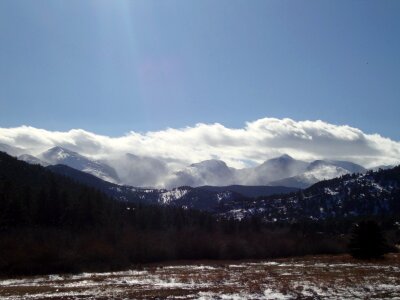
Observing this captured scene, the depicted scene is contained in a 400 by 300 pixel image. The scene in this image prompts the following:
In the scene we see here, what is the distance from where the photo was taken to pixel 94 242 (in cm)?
9881

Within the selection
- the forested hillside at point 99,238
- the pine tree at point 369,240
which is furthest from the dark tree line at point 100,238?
the pine tree at point 369,240

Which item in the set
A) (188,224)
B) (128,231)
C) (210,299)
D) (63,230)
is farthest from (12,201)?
(210,299)

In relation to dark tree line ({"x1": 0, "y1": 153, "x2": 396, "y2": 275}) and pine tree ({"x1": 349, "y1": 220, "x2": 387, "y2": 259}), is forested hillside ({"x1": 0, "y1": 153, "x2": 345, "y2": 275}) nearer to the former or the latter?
dark tree line ({"x1": 0, "y1": 153, "x2": 396, "y2": 275})

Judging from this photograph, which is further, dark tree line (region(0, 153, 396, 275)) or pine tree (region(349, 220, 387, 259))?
dark tree line (region(0, 153, 396, 275))

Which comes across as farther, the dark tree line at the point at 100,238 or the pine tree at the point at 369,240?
the dark tree line at the point at 100,238

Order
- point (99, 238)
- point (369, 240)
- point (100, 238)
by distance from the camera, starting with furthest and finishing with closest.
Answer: point (100, 238) → point (99, 238) → point (369, 240)

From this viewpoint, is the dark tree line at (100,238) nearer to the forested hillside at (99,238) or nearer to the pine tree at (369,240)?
the forested hillside at (99,238)

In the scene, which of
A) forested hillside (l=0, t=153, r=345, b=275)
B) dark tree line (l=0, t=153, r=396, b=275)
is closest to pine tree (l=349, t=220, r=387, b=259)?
forested hillside (l=0, t=153, r=345, b=275)

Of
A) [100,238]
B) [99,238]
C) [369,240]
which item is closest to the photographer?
[369,240]

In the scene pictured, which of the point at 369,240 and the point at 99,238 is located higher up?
the point at 99,238

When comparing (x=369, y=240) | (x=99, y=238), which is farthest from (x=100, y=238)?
(x=369, y=240)

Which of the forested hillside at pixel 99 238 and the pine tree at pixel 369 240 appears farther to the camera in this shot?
the forested hillside at pixel 99 238

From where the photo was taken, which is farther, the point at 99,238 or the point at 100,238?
the point at 100,238

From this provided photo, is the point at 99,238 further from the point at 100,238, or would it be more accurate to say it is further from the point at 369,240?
the point at 369,240
